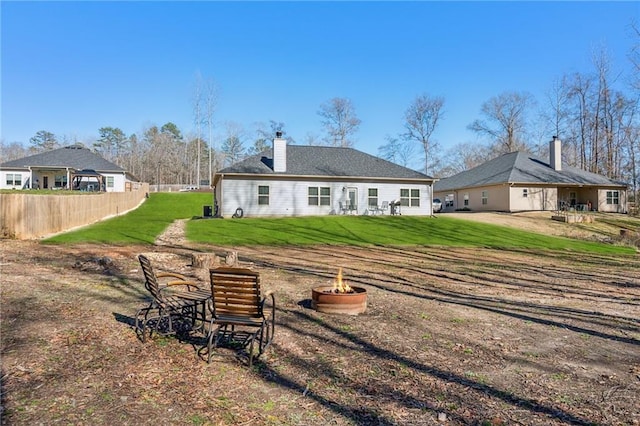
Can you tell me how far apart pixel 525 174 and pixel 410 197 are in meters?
11.7

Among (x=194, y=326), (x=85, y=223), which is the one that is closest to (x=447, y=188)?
(x=85, y=223)

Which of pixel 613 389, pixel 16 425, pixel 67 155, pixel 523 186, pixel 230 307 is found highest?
A: pixel 67 155

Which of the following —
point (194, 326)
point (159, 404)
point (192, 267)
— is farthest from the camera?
point (192, 267)

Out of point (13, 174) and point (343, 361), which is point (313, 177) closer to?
point (343, 361)

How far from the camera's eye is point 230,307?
178 inches

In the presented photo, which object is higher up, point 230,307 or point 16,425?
point 230,307

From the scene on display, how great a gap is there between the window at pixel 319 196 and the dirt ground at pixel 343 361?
19777mm

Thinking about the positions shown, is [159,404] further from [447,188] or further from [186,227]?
[447,188]

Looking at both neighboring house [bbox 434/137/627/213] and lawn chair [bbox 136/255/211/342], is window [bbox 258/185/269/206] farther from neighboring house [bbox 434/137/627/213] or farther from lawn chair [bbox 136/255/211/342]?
lawn chair [bbox 136/255/211/342]

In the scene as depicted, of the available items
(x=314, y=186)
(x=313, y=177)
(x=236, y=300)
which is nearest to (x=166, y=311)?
(x=236, y=300)

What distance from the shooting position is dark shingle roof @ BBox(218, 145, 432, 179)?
91.8 feet

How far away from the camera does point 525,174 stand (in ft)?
113

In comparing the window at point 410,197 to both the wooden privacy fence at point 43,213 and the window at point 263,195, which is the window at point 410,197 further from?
the wooden privacy fence at point 43,213

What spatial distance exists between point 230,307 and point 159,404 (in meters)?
1.32
